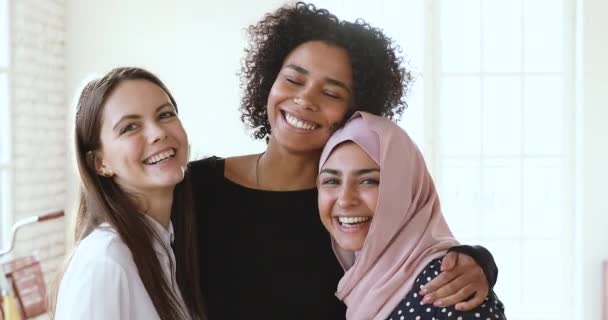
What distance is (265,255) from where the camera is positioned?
1.92m

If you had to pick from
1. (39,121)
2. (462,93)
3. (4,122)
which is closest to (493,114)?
(462,93)

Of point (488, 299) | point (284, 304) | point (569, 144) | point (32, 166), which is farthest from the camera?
point (569, 144)

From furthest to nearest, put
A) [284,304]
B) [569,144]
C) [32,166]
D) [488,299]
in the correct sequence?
1. [569,144]
2. [32,166]
3. [284,304]
4. [488,299]

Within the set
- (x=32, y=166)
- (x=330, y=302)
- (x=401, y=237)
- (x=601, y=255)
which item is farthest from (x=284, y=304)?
(x=601, y=255)

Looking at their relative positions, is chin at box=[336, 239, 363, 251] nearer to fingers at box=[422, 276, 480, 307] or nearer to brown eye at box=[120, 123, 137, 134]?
fingers at box=[422, 276, 480, 307]

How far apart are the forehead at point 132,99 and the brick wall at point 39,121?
2.90m

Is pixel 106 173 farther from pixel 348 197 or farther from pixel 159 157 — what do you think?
pixel 348 197

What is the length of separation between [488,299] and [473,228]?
3.51 metres

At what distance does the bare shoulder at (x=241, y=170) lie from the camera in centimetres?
201

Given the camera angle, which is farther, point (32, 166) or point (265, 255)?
point (32, 166)

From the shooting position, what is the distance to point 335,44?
193 centimetres

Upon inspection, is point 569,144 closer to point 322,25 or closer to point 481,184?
point 481,184

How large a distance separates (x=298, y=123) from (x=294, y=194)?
21 cm

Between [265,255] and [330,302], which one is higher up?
[265,255]
